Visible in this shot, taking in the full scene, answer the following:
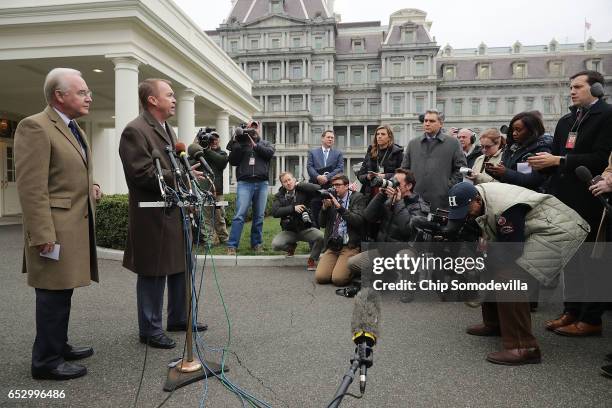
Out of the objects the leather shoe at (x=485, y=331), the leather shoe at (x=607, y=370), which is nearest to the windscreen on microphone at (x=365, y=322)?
the leather shoe at (x=607, y=370)

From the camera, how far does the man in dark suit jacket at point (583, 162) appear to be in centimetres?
394

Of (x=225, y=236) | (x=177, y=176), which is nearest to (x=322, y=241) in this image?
(x=225, y=236)

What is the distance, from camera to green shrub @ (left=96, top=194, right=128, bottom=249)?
26.9 feet

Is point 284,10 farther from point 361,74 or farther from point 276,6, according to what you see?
point 361,74

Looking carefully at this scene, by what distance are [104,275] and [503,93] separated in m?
67.0

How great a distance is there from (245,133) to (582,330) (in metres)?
5.46

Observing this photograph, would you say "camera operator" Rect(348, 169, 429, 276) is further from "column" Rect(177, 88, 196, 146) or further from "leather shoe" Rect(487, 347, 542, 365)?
"column" Rect(177, 88, 196, 146)

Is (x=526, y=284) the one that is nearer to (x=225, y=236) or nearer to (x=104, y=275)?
(x=104, y=275)

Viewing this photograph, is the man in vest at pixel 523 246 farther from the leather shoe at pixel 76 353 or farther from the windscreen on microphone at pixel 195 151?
the leather shoe at pixel 76 353

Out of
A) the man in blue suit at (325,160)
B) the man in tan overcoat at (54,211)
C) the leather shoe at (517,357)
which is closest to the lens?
the man in tan overcoat at (54,211)

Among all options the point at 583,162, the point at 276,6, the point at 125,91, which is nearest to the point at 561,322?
the point at 583,162

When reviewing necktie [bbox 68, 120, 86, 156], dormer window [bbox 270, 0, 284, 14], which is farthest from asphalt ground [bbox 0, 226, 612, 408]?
dormer window [bbox 270, 0, 284, 14]

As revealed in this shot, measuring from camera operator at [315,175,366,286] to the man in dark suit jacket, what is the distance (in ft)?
7.98

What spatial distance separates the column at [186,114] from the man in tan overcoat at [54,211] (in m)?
11.3
